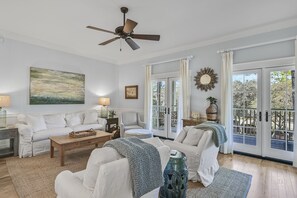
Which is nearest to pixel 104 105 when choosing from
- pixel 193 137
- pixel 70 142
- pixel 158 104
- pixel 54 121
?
pixel 54 121

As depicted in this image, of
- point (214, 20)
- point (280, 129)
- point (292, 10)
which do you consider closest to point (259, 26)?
point (292, 10)

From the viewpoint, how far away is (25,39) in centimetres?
443

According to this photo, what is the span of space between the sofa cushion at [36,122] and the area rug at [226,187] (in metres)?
3.84

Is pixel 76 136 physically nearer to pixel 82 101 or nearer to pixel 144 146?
pixel 82 101

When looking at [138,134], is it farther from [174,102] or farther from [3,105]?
[3,105]

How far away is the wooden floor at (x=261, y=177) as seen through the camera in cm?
238

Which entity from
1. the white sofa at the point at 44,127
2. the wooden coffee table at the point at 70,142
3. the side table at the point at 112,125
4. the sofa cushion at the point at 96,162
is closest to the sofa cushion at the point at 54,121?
the white sofa at the point at 44,127

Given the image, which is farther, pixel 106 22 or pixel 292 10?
pixel 106 22

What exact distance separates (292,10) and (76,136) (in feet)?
16.5

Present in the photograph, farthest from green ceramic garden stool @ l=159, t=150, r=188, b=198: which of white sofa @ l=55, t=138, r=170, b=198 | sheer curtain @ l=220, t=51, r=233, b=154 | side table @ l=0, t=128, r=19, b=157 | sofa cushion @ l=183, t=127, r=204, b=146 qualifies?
side table @ l=0, t=128, r=19, b=157

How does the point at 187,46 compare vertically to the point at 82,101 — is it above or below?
above

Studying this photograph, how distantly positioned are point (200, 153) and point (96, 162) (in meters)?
1.77

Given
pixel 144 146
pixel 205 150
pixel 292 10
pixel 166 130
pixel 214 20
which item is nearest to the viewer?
pixel 144 146

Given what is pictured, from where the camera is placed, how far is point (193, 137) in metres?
2.84
